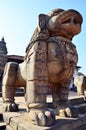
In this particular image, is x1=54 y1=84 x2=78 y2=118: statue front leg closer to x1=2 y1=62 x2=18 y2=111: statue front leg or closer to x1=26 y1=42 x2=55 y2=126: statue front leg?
x1=26 y1=42 x2=55 y2=126: statue front leg

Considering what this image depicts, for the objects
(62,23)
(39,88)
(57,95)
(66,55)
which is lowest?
(57,95)

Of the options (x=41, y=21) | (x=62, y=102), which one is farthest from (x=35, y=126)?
(x=41, y=21)

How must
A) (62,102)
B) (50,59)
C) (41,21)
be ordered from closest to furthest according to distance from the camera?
(50,59), (41,21), (62,102)

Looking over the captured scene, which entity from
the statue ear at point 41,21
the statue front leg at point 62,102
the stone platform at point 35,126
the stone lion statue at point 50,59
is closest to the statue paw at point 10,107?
the stone lion statue at point 50,59

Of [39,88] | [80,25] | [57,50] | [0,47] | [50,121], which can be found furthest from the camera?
[0,47]

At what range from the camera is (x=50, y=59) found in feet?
7.84

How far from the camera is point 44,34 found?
2459 millimetres

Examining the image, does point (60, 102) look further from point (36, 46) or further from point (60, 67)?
point (36, 46)

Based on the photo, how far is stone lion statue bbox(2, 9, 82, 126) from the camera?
7.34ft

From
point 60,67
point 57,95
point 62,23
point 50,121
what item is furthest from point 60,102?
point 62,23

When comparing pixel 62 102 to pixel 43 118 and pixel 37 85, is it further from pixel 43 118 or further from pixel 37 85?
pixel 43 118

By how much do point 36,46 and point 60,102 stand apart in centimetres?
99

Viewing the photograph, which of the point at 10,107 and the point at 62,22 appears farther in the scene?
the point at 10,107

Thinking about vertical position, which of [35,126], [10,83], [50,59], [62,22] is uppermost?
[62,22]
